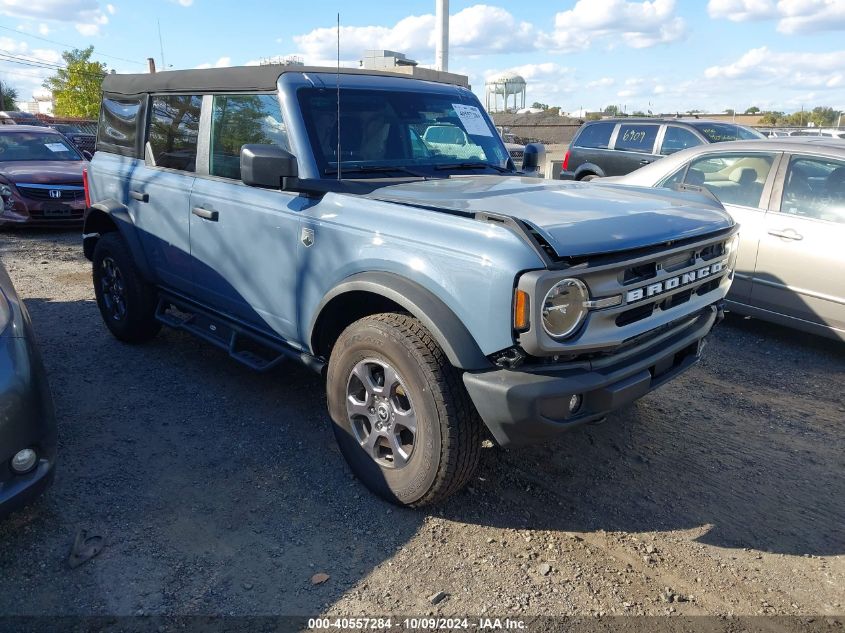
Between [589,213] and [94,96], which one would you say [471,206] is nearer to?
[589,213]

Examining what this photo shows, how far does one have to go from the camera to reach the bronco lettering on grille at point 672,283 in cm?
280

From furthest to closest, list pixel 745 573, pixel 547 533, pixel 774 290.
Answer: pixel 774 290 → pixel 547 533 → pixel 745 573

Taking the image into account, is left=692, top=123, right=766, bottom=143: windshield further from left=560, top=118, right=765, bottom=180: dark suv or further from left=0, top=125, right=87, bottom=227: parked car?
left=0, top=125, right=87, bottom=227: parked car

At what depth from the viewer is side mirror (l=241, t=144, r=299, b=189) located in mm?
3160

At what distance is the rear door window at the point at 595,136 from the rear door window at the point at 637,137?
0.22 m

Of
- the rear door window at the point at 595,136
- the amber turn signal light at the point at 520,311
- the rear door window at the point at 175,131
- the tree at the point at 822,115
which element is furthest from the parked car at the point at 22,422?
the tree at the point at 822,115

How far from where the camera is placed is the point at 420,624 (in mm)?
2494

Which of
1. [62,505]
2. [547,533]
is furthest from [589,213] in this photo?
[62,505]

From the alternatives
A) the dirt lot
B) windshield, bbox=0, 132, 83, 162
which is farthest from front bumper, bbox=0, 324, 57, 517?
windshield, bbox=0, 132, 83, 162

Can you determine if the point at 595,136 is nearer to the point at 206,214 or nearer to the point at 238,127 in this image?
the point at 238,127

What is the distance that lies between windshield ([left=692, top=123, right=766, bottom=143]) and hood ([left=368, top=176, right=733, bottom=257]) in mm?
7480

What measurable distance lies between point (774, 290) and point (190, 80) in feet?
15.5

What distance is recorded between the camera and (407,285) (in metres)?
2.88

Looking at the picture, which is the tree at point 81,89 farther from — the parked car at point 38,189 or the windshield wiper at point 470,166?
the windshield wiper at point 470,166
